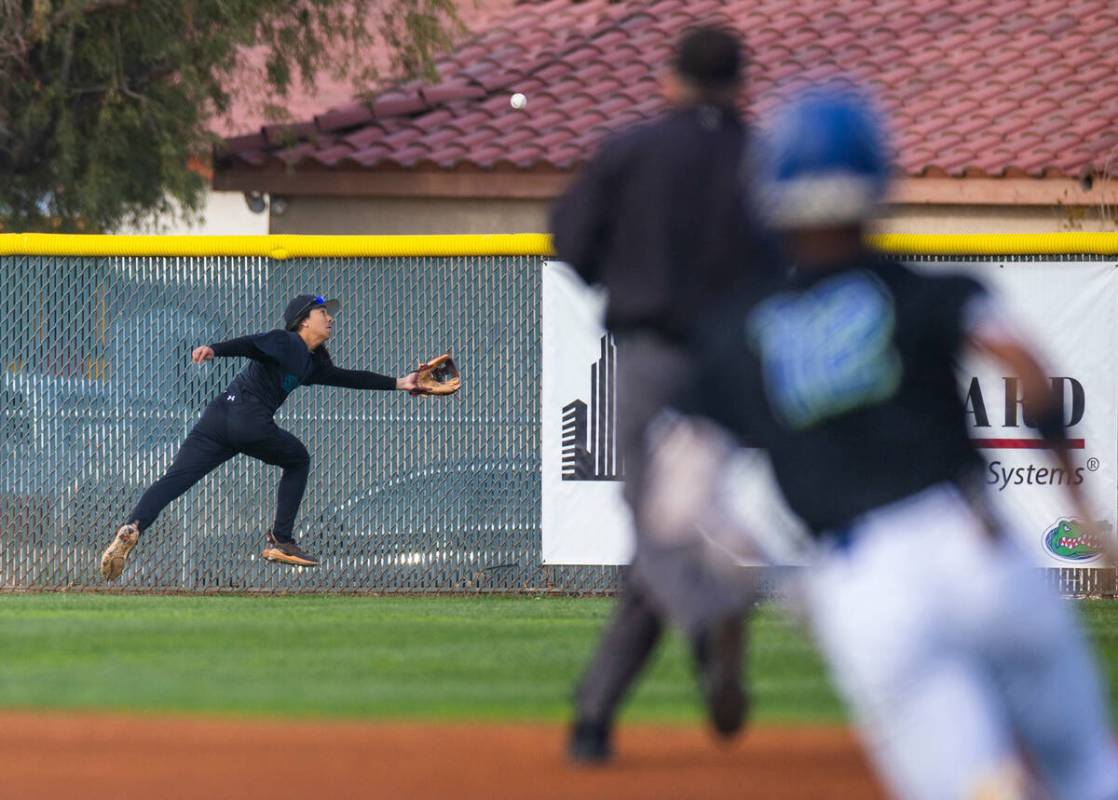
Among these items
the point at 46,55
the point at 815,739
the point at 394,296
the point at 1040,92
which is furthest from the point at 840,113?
the point at 1040,92

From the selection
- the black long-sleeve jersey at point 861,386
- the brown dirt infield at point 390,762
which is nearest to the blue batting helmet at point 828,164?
the black long-sleeve jersey at point 861,386

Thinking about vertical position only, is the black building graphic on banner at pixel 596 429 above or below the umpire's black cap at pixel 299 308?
below

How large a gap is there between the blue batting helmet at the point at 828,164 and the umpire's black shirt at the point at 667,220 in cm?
214

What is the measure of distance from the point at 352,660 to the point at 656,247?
3.32 metres

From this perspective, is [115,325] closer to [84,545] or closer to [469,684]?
[84,545]

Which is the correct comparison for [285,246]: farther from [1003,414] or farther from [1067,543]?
[1067,543]

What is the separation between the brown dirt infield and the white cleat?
4978 millimetres

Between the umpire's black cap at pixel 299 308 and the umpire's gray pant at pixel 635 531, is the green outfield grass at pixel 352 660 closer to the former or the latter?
the umpire's gray pant at pixel 635 531

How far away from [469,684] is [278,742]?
1.53 m

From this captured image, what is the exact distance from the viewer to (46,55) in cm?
1675

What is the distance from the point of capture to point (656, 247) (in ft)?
18.0

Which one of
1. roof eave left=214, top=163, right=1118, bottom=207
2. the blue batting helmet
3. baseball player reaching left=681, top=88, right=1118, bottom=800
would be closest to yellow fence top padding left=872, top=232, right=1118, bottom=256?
roof eave left=214, top=163, right=1118, bottom=207

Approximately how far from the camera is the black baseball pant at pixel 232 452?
453 inches

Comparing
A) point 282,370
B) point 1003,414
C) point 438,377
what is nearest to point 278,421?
point 282,370
